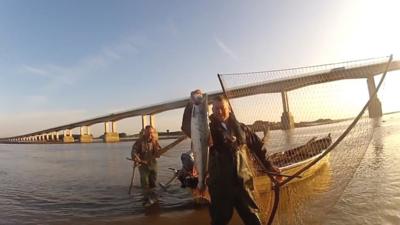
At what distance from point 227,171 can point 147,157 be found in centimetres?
721

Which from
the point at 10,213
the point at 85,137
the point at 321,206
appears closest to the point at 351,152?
the point at 321,206

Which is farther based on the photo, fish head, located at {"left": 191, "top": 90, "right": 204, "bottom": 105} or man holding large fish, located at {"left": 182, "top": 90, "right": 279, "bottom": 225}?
man holding large fish, located at {"left": 182, "top": 90, "right": 279, "bottom": 225}

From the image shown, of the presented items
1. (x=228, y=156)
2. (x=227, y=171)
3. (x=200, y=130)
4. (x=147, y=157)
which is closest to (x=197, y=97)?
(x=200, y=130)

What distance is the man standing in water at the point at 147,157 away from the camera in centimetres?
1188

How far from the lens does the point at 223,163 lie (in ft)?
16.6

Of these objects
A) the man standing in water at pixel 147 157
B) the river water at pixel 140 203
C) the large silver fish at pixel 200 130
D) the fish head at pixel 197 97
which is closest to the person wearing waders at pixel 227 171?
the large silver fish at pixel 200 130

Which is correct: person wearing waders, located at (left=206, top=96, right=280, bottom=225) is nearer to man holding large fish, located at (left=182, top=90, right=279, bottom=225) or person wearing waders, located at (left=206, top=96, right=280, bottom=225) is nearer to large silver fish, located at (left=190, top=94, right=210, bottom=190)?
man holding large fish, located at (left=182, top=90, right=279, bottom=225)

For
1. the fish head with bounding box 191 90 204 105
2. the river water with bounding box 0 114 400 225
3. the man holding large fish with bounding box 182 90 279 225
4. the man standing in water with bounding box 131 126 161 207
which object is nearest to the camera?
the fish head with bounding box 191 90 204 105

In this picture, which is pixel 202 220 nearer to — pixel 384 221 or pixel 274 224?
pixel 274 224

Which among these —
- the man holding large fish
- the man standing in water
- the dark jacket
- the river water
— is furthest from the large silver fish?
the man standing in water

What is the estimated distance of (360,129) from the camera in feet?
22.9

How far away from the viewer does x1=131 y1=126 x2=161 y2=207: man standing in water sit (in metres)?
11.9

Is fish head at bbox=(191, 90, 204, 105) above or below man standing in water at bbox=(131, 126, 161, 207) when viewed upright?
above

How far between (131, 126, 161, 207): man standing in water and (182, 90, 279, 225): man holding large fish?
6.78 metres
